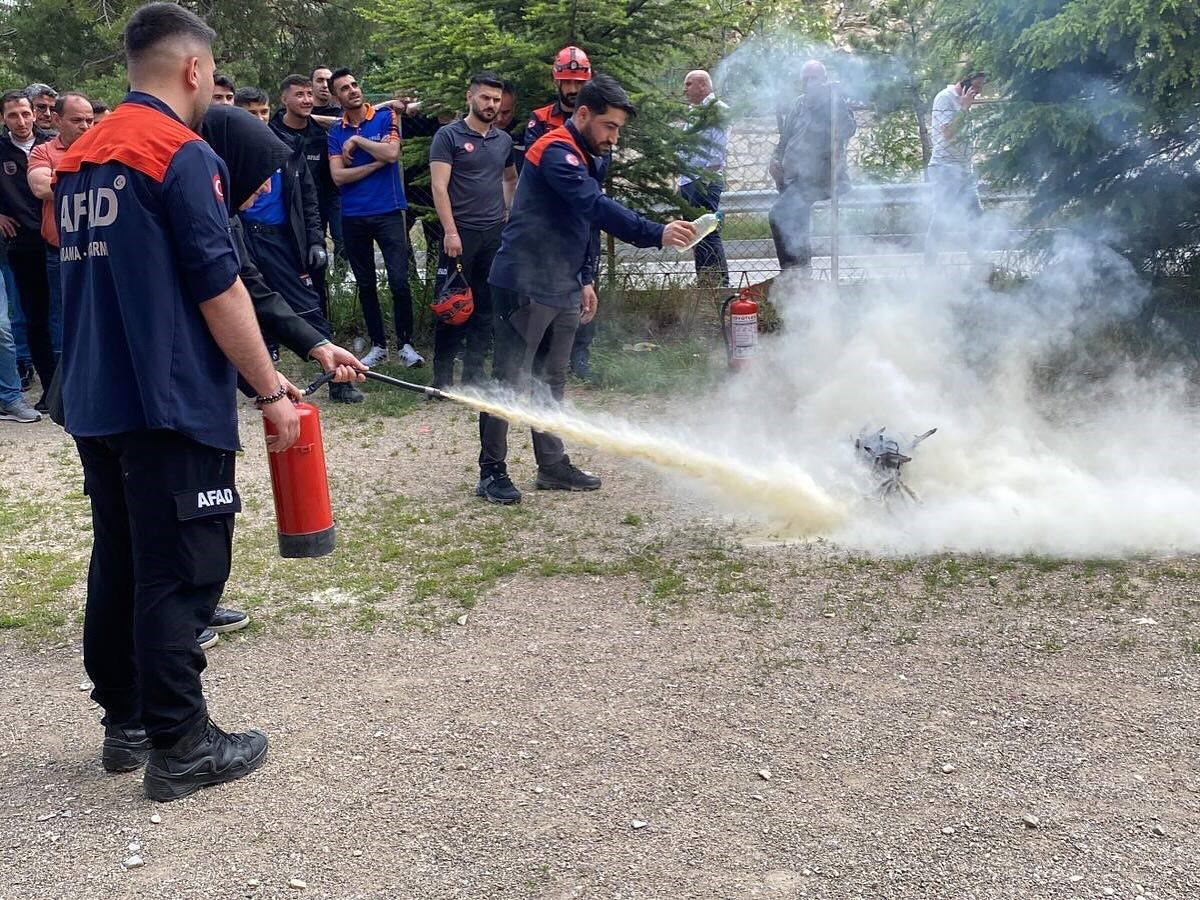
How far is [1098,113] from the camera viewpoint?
770cm

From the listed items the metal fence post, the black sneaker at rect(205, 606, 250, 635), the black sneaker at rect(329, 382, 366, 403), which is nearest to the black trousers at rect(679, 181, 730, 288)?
the metal fence post

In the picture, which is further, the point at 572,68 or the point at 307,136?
the point at 307,136

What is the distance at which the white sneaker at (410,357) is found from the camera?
363 inches

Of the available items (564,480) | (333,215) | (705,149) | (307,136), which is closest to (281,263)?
(307,136)

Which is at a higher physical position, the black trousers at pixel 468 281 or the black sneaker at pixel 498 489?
the black trousers at pixel 468 281

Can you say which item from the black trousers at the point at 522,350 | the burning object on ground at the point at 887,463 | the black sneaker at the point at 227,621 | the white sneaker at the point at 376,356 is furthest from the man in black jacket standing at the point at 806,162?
the black sneaker at the point at 227,621

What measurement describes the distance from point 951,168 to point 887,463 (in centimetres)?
426

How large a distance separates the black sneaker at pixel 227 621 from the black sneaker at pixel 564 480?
215cm

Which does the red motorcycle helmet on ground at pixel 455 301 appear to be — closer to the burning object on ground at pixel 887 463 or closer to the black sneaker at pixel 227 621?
the burning object on ground at pixel 887 463

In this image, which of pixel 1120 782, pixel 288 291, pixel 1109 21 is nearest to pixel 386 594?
pixel 1120 782

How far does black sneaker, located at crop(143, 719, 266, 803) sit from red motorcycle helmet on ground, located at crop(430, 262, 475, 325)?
450 cm

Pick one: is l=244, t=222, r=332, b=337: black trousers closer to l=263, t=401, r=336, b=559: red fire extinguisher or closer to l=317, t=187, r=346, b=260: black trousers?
l=317, t=187, r=346, b=260: black trousers

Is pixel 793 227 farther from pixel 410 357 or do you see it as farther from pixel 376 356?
pixel 376 356

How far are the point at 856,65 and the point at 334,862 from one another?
9272mm
